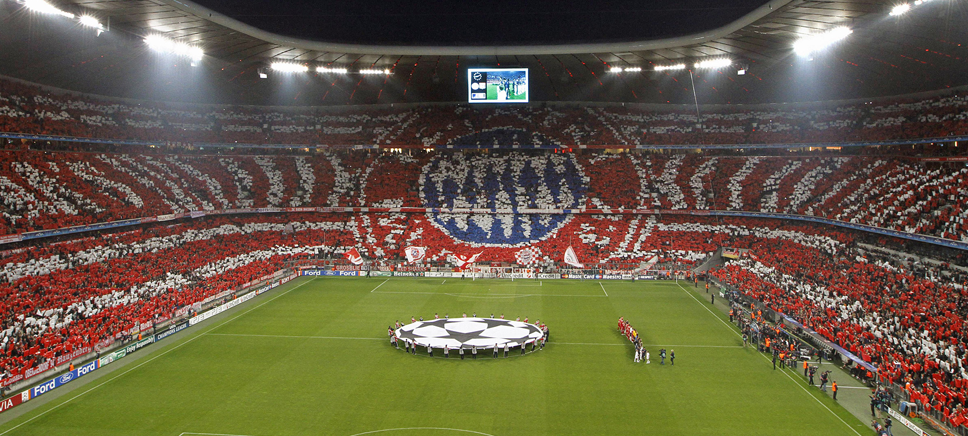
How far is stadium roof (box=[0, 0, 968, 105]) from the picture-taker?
31.4 m

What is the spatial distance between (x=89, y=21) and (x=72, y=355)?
1940cm

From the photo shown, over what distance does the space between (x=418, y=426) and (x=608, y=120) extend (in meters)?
51.9

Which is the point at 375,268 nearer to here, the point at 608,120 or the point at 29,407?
the point at 29,407

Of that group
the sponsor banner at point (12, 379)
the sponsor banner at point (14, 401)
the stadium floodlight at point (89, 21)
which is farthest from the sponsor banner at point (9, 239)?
the sponsor banner at point (14, 401)

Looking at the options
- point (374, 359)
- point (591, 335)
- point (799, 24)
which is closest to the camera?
point (374, 359)

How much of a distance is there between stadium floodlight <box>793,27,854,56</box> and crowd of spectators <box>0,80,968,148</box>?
497 inches

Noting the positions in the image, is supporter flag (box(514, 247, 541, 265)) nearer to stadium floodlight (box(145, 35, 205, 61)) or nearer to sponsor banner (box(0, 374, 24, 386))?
stadium floodlight (box(145, 35, 205, 61))

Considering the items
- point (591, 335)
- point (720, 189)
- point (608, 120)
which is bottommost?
point (591, 335)

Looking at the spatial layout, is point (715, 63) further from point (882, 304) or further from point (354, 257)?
point (354, 257)

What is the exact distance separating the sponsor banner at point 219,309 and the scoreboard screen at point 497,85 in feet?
80.1

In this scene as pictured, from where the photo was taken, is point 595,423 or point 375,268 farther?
point 375,268

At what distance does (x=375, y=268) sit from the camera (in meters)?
48.0

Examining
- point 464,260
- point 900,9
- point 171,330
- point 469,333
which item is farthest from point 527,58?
point 171,330

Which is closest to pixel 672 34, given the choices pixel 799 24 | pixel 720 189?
pixel 799 24
